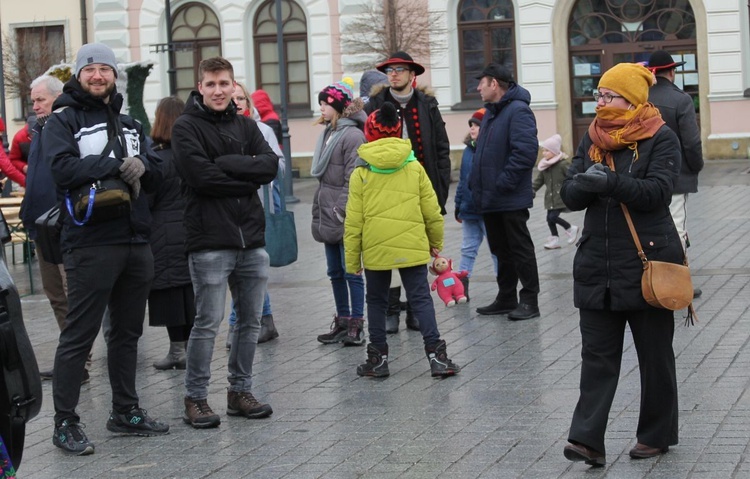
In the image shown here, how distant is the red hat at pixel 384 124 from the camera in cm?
827

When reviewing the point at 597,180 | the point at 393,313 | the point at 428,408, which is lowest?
the point at 428,408

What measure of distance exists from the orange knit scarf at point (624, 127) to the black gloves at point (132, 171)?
7.30 feet

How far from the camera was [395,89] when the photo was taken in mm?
9539

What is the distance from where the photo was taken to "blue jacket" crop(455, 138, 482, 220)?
1125 centimetres

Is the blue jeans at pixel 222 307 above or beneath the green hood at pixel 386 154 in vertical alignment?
beneath

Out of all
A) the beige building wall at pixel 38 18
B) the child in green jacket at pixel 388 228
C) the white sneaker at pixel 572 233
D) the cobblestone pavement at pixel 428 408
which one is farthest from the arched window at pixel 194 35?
the child in green jacket at pixel 388 228

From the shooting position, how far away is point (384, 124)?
27.2 feet

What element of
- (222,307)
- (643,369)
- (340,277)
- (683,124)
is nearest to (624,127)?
(643,369)

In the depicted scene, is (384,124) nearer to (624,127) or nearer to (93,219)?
(93,219)

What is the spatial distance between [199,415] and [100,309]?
756 millimetres

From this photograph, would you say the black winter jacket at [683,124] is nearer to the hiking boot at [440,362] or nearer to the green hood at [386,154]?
the green hood at [386,154]

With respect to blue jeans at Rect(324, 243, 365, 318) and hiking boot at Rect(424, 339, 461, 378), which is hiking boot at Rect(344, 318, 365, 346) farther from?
hiking boot at Rect(424, 339, 461, 378)

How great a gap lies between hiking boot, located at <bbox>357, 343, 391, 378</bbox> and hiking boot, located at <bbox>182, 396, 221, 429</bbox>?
125cm

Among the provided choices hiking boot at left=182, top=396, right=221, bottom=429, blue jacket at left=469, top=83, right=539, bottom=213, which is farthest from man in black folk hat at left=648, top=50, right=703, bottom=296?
hiking boot at left=182, top=396, right=221, bottom=429
